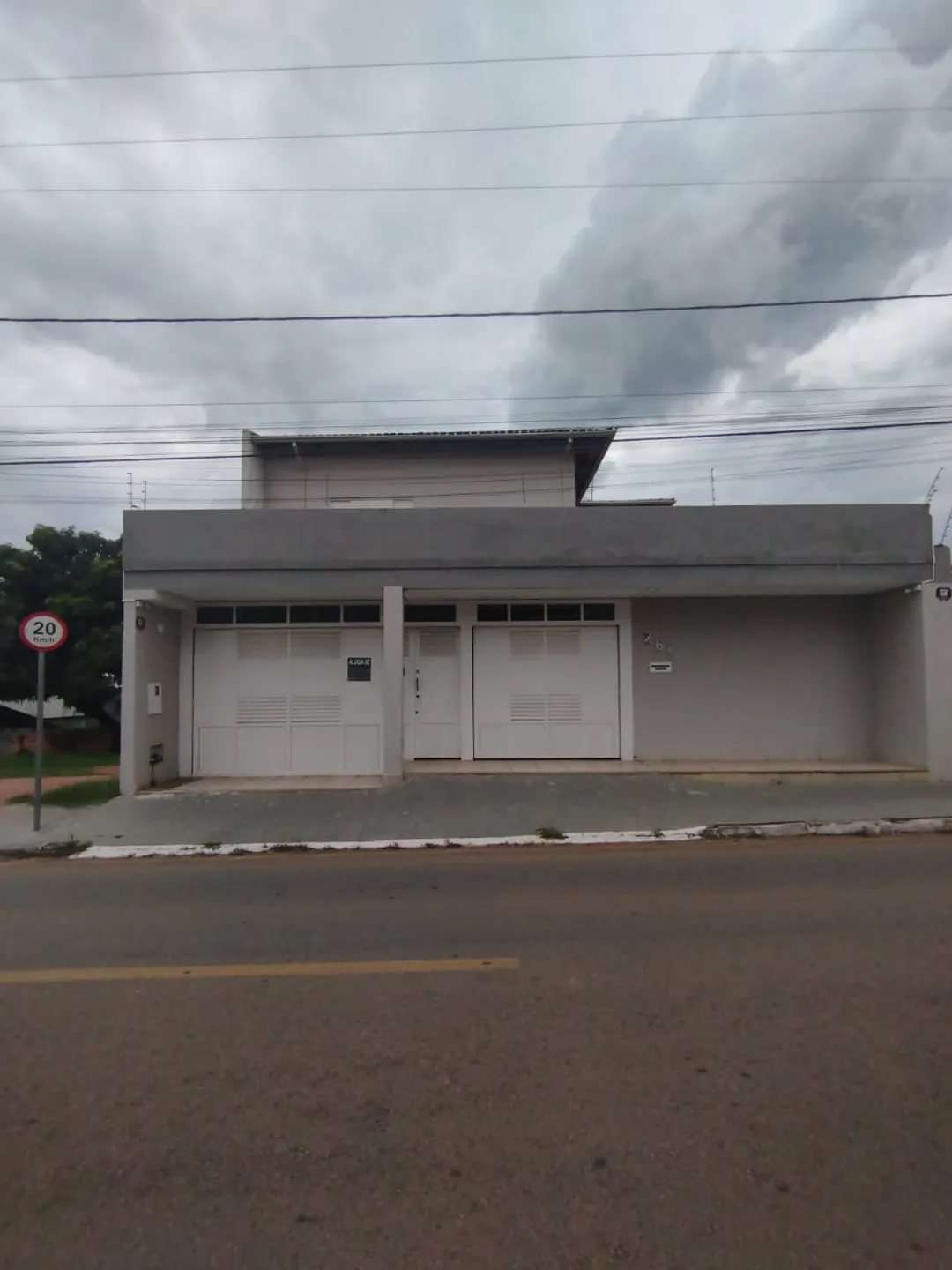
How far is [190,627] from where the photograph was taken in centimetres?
1451

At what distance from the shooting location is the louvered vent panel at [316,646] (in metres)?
14.5

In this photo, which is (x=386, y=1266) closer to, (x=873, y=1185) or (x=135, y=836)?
(x=873, y=1185)

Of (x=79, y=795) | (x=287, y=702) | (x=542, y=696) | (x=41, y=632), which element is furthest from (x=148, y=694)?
(x=542, y=696)

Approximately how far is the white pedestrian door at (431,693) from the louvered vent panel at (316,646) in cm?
116

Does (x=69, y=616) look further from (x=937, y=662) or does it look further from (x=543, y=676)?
(x=937, y=662)

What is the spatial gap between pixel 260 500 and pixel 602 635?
8.43 m

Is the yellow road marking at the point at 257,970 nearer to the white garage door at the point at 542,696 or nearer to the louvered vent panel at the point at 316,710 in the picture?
the louvered vent panel at the point at 316,710

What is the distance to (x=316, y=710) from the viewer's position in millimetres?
14414

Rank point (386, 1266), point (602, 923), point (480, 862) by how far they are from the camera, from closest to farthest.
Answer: point (386, 1266), point (602, 923), point (480, 862)

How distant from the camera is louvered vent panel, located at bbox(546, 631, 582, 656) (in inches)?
578

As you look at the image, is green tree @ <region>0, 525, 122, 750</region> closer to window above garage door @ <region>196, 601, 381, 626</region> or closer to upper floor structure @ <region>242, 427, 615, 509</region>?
upper floor structure @ <region>242, 427, 615, 509</region>

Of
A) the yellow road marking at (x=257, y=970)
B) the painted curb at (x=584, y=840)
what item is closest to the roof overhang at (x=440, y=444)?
the painted curb at (x=584, y=840)

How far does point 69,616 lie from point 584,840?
62.1ft

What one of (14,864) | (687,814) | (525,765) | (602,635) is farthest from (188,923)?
(602,635)
